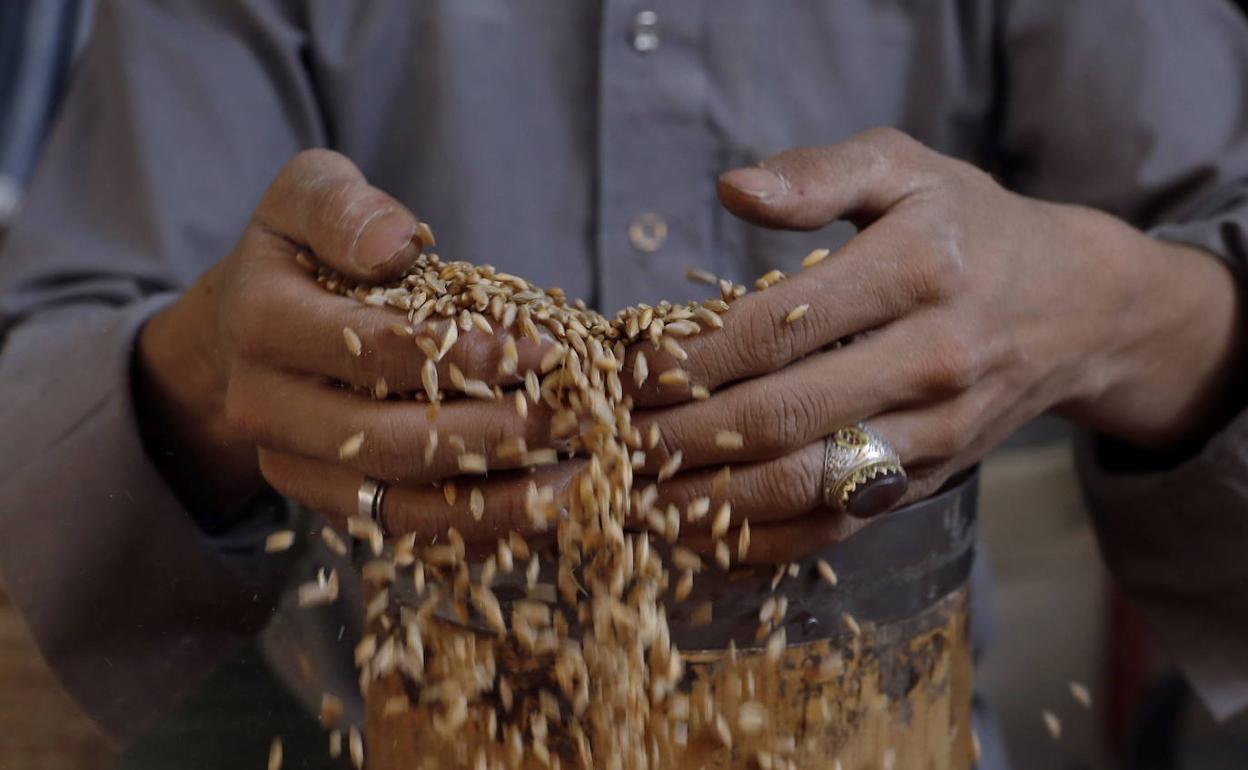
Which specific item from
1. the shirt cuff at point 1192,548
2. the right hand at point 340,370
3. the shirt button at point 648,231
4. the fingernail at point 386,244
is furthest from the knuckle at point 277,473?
the shirt cuff at point 1192,548

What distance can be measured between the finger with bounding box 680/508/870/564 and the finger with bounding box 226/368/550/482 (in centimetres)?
9

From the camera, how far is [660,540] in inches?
18.5

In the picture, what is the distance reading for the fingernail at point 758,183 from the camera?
48 centimetres

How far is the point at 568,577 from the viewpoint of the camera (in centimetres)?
46

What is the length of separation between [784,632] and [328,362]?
0.22m

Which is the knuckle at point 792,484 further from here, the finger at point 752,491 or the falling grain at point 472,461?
the falling grain at point 472,461

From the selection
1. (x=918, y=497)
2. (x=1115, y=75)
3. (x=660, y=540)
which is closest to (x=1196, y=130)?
(x=1115, y=75)

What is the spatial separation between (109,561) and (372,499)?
172mm

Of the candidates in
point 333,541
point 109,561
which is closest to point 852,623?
point 333,541

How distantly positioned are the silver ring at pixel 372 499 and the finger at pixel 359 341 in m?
0.04

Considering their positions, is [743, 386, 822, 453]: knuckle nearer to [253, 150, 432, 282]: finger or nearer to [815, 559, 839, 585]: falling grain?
[815, 559, 839, 585]: falling grain

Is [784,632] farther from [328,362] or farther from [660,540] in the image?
[328,362]

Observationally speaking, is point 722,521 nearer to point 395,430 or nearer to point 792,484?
point 792,484

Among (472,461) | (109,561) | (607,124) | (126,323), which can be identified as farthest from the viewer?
(607,124)
